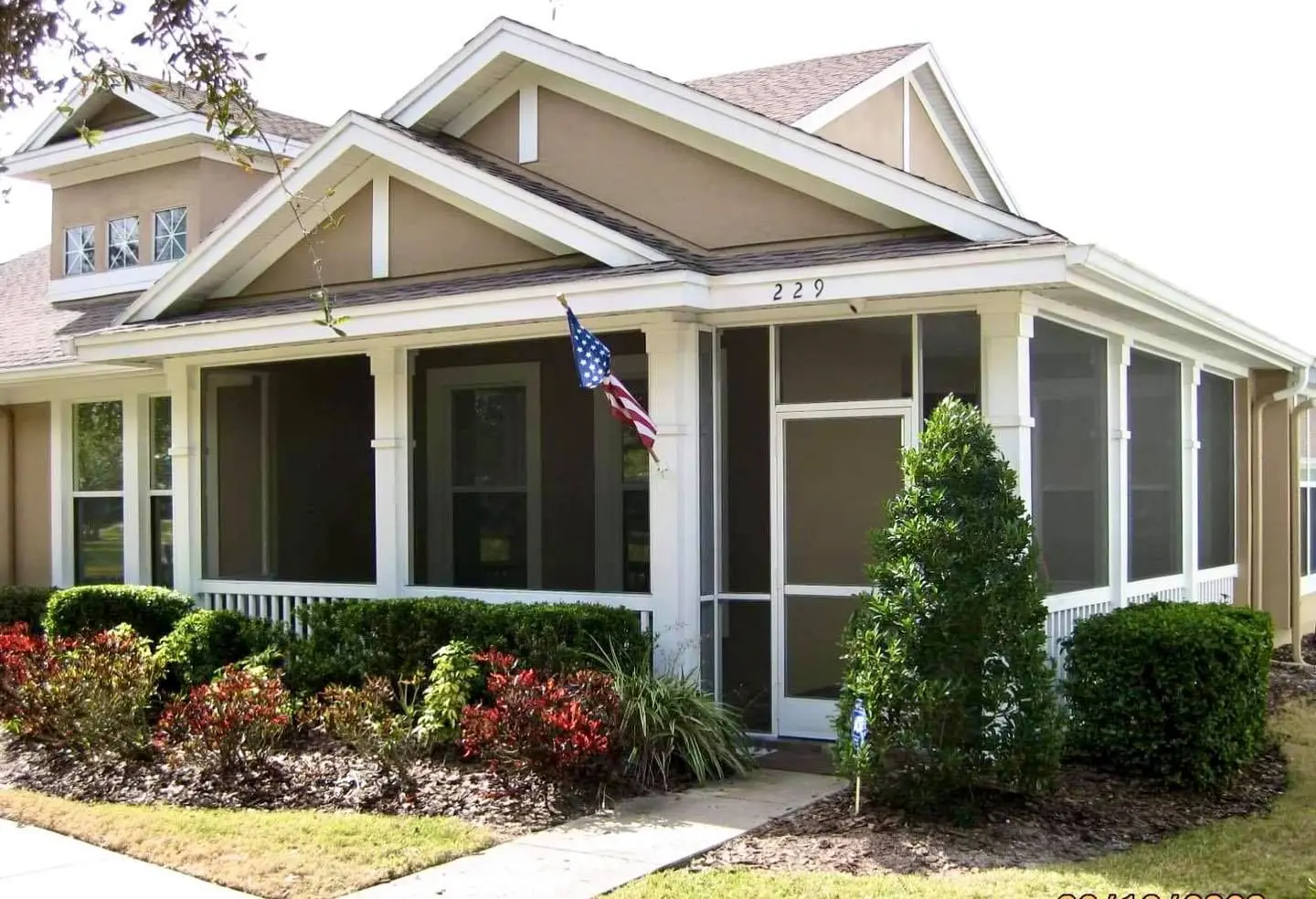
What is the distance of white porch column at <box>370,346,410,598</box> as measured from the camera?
11.0 meters

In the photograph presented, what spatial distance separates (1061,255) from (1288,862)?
3.44 m

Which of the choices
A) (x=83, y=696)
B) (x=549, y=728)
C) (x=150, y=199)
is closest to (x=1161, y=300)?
(x=549, y=728)

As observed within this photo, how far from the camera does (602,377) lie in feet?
30.2

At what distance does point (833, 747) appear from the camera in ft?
25.3

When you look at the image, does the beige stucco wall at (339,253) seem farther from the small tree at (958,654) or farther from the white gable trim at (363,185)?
the small tree at (958,654)

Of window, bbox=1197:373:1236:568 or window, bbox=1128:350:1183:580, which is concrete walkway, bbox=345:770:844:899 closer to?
window, bbox=1128:350:1183:580

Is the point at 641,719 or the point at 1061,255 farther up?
the point at 1061,255

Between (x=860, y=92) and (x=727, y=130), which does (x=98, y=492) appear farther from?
(x=860, y=92)

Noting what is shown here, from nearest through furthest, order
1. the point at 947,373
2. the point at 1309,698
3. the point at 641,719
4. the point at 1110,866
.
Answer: the point at 1110,866, the point at 641,719, the point at 947,373, the point at 1309,698

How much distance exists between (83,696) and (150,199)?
8.13 metres

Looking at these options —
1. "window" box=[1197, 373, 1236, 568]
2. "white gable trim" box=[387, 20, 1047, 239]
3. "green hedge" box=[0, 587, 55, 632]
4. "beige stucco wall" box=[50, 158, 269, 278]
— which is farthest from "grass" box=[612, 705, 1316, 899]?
"beige stucco wall" box=[50, 158, 269, 278]

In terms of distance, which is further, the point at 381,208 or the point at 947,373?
the point at 381,208

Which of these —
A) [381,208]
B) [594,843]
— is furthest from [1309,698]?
[381,208]

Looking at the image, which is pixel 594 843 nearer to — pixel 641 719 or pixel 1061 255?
pixel 641 719
